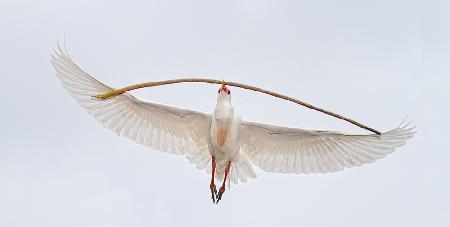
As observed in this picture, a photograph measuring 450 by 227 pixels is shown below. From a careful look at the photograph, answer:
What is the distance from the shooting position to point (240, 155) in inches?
941

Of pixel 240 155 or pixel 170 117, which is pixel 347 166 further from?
pixel 170 117

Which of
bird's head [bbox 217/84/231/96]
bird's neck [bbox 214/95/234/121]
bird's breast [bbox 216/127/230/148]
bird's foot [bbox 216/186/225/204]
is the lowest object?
bird's foot [bbox 216/186/225/204]

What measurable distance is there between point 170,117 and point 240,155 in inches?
74.7

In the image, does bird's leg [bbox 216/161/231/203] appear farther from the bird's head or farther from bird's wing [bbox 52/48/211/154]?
the bird's head

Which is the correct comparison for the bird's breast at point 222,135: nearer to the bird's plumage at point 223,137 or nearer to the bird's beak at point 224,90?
the bird's plumage at point 223,137

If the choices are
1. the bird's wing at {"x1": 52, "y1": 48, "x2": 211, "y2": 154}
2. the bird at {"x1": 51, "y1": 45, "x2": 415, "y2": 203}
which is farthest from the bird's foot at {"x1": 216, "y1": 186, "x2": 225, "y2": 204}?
the bird's wing at {"x1": 52, "y1": 48, "x2": 211, "y2": 154}

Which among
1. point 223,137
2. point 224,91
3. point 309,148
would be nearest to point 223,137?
point 223,137

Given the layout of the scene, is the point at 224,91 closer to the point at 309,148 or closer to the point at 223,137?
the point at 223,137

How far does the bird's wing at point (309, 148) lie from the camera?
75.1ft

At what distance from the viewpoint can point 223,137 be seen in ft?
74.5

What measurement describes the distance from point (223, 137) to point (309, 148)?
2.26 m

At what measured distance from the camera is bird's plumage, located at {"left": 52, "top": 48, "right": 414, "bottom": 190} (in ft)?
75.0

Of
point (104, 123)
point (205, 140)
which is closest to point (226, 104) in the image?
point (205, 140)

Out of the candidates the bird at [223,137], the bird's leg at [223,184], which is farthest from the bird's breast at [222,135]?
the bird's leg at [223,184]
